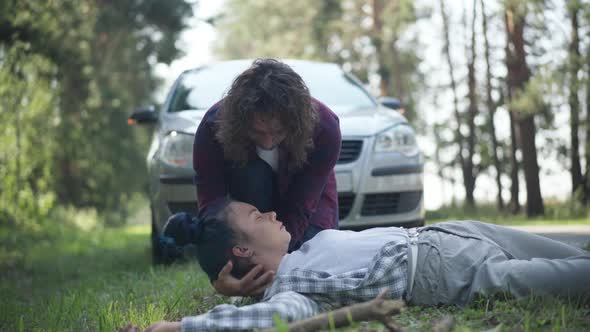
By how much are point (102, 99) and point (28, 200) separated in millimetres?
5753

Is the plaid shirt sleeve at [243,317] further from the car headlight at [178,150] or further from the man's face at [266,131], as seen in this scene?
the car headlight at [178,150]

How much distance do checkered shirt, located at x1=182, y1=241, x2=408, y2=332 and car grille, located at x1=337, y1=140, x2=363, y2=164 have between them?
2.49m

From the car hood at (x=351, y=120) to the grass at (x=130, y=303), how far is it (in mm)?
1241

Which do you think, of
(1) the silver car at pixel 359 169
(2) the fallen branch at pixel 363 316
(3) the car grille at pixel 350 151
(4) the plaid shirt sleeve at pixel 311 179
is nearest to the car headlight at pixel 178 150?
(1) the silver car at pixel 359 169

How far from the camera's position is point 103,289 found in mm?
5301

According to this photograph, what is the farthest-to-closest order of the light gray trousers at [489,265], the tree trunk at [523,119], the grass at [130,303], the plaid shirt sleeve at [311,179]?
the tree trunk at [523,119]
the plaid shirt sleeve at [311,179]
the light gray trousers at [489,265]
the grass at [130,303]

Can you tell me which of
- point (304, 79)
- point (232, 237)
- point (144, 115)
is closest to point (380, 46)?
point (304, 79)

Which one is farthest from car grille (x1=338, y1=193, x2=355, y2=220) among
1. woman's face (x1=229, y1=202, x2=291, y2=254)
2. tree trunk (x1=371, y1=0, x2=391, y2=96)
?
tree trunk (x1=371, y1=0, x2=391, y2=96)

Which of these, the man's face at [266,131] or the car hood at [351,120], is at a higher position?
the car hood at [351,120]

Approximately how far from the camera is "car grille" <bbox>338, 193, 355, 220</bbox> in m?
5.68

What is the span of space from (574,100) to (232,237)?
480 inches

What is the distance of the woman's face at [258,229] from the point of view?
3053 mm

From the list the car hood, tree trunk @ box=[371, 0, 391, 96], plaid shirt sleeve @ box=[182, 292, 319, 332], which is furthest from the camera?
tree trunk @ box=[371, 0, 391, 96]

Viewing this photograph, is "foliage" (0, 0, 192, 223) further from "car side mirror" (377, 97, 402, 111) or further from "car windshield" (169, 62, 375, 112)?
"car side mirror" (377, 97, 402, 111)
